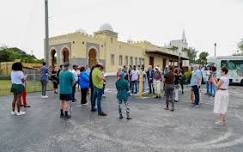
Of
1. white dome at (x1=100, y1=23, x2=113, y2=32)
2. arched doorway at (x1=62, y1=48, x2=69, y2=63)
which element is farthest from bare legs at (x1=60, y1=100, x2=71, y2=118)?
white dome at (x1=100, y1=23, x2=113, y2=32)

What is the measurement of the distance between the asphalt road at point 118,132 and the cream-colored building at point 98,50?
88.9ft

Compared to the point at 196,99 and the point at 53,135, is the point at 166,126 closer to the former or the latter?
the point at 53,135

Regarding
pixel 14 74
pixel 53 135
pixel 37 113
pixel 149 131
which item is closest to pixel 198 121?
pixel 149 131

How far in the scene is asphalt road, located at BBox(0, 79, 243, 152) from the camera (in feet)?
20.5

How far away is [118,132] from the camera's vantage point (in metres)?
7.59

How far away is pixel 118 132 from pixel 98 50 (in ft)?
108

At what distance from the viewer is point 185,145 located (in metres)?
6.49

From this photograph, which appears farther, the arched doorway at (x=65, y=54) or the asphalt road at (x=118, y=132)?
the arched doorway at (x=65, y=54)

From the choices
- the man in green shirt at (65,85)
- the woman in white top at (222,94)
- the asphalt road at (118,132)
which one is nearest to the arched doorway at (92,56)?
the asphalt road at (118,132)

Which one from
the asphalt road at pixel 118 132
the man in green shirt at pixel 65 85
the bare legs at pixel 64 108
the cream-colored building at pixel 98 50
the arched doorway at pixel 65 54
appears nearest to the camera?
the asphalt road at pixel 118 132

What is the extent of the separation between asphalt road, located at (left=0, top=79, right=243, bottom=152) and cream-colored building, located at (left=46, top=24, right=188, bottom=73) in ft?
88.9

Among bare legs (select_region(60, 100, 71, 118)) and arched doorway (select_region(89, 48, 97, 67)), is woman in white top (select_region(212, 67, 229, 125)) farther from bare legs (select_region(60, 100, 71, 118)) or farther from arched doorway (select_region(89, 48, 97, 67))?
arched doorway (select_region(89, 48, 97, 67))

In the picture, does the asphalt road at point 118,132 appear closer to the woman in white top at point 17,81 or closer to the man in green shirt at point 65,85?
the man in green shirt at point 65,85

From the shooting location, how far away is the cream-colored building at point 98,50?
3738 centimetres
